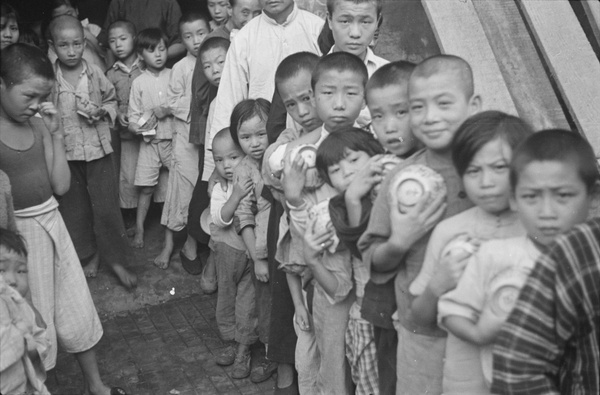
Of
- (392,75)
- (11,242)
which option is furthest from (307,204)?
(11,242)

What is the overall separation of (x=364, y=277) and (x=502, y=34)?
2193 mm

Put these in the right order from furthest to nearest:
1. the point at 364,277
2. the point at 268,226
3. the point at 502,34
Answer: the point at 502,34 → the point at 268,226 → the point at 364,277

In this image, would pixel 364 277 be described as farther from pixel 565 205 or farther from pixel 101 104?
pixel 101 104

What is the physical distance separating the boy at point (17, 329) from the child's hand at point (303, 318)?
3.96 feet

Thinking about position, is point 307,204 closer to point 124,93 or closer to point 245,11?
point 245,11

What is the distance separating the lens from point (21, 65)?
388 cm

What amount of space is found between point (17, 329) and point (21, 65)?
1.34 meters

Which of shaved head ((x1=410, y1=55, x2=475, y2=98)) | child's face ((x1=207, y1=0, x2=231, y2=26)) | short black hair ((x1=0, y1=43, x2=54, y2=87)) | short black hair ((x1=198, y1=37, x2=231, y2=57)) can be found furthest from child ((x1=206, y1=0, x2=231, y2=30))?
shaved head ((x1=410, y1=55, x2=475, y2=98))

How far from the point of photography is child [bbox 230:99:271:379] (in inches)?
176

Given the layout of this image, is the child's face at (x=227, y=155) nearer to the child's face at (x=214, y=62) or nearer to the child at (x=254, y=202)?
the child at (x=254, y=202)

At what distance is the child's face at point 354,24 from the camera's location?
3.96m

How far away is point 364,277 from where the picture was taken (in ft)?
11.0

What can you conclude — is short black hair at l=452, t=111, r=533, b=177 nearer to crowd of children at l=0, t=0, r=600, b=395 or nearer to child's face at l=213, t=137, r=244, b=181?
crowd of children at l=0, t=0, r=600, b=395

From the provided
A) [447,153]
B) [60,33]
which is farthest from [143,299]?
[447,153]
